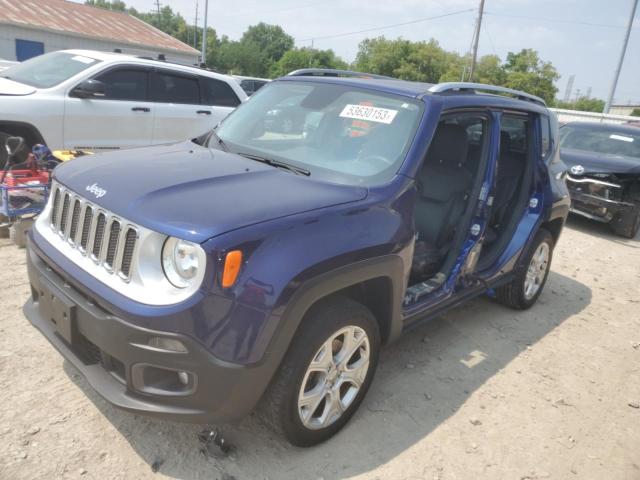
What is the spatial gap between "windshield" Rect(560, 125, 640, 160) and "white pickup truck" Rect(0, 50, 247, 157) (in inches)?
258

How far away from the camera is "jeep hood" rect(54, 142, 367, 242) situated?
215 cm

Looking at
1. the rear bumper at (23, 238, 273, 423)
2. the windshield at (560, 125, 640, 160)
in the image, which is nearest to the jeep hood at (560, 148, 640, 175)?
the windshield at (560, 125, 640, 160)

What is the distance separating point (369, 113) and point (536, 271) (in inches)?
104

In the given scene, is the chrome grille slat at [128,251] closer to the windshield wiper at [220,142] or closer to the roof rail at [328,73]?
the windshield wiper at [220,142]

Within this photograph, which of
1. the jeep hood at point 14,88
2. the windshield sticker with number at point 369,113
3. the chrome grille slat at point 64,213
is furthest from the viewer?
the jeep hood at point 14,88

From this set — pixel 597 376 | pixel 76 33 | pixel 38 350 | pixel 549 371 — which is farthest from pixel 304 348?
pixel 76 33

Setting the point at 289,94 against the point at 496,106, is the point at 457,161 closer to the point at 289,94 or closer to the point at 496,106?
the point at 496,106

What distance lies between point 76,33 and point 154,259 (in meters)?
29.7

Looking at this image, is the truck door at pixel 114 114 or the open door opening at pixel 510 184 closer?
the open door opening at pixel 510 184

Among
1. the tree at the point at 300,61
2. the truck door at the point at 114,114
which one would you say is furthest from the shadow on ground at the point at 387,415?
the tree at the point at 300,61

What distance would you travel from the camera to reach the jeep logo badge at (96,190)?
94.3 inches

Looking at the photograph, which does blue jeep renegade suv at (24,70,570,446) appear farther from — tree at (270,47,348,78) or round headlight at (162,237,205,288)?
tree at (270,47,348,78)

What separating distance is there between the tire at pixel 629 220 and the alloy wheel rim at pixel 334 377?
23.6 feet

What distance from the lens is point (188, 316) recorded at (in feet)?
6.62
